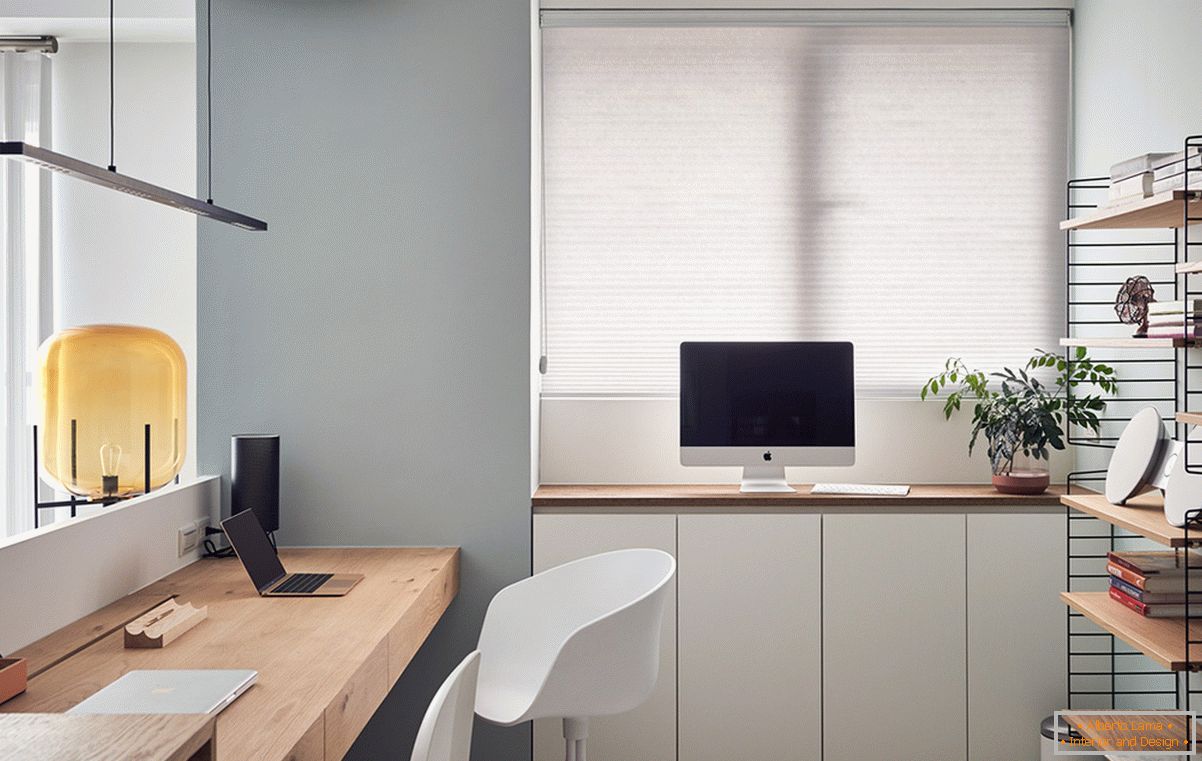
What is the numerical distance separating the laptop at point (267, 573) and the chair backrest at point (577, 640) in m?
0.41

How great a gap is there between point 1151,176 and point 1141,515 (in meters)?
0.80

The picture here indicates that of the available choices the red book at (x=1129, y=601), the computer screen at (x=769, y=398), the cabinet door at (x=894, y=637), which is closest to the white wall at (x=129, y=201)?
the computer screen at (x=769, y=398)

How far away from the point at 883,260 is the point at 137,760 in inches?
120

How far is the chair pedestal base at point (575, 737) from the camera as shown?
90.7 inches

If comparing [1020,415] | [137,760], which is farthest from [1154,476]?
[137,760]

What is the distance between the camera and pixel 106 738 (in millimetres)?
895

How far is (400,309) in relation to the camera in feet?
9.91

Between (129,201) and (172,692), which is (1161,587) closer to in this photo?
(172,692)

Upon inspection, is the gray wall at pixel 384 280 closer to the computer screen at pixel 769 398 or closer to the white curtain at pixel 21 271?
the computer screen at pixel 769 398

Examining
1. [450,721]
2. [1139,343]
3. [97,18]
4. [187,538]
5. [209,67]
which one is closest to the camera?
[450,721]

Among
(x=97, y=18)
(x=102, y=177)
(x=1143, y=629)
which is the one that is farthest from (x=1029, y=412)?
(x=97, y=18)

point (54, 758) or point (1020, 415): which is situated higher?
point (1020, 415)

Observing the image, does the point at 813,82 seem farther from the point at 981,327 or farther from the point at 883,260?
the point at 981,327

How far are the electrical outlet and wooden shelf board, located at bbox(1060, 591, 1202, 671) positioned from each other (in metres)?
2.36
